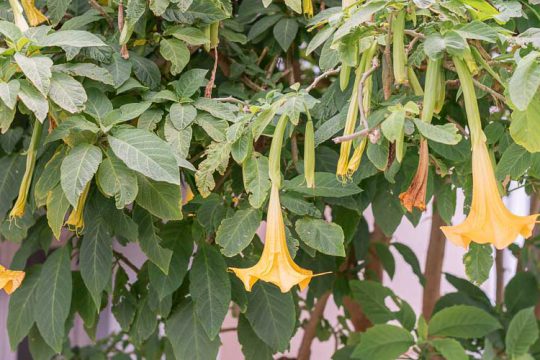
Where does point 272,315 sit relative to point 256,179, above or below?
below

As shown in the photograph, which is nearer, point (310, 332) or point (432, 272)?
point (310, 332)

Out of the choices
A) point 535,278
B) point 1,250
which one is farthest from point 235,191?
point 1,250

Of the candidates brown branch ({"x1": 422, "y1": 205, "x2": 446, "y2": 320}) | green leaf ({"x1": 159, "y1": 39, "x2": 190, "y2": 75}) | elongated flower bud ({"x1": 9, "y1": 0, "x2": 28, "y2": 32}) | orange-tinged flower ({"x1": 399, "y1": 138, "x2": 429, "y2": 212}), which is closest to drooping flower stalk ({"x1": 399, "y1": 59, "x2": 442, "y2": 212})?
orange-tinged flower ({"x1": 399, "y1": 138, "x2": 429, "y2": 212})

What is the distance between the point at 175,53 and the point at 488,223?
1.56 ft

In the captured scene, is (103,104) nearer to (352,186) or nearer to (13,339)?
(352,186)

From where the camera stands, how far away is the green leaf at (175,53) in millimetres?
933

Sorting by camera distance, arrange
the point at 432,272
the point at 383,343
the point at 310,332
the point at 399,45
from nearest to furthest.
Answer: the point at 399,45
the point at 383,343
the point at 310,332
the point at 432,272

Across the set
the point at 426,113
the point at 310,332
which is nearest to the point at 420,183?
the point at 426,113

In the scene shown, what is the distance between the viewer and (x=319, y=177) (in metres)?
0.89

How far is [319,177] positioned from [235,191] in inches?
7.7

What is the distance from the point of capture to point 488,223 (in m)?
0.63

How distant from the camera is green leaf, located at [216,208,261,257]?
2.65 feet

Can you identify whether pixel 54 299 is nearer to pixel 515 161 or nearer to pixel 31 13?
pixel 31 13

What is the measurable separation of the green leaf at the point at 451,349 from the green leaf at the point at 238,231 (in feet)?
1.74
